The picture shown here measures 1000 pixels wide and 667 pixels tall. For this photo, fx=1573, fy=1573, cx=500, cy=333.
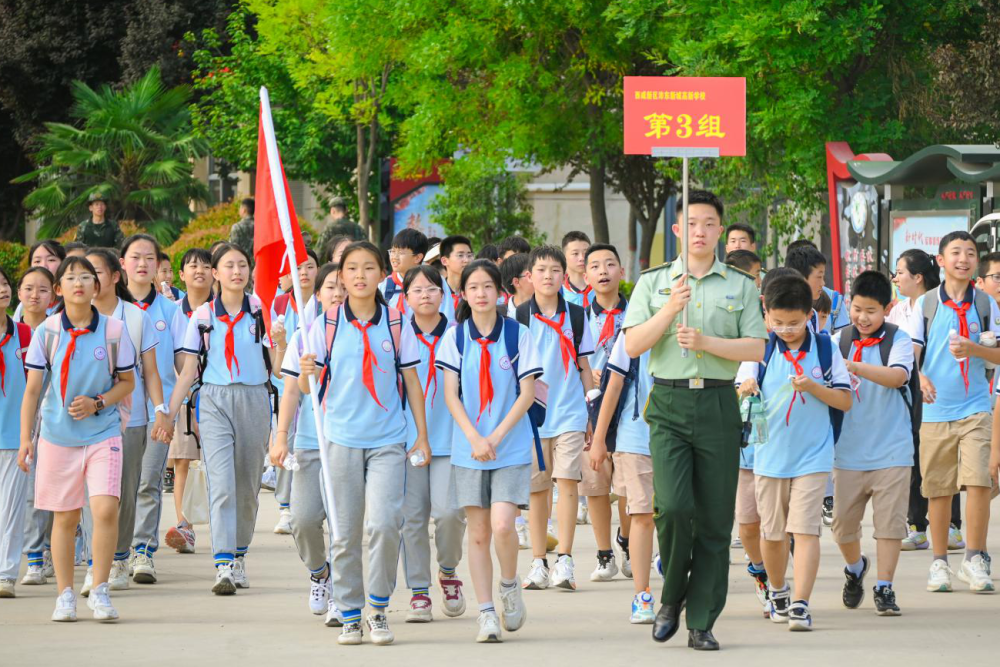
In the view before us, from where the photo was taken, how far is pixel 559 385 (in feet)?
30.2

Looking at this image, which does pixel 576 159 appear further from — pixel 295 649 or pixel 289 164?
pixel 295 649

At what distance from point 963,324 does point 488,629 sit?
139 inches

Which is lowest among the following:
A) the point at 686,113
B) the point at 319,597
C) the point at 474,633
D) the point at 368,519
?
the point at 474,633

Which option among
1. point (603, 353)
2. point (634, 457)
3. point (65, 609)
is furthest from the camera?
point (603, 353)

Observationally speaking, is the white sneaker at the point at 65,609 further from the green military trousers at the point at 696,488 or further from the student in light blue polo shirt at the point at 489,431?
the green military trousers at the point at 696,488

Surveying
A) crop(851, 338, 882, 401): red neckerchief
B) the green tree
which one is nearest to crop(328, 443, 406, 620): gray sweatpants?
crop(851, 338, 882, 401): red neckerchief

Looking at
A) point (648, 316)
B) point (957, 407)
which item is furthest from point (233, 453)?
point (957, 407)

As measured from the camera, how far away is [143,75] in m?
34.5

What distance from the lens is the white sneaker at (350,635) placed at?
7.29 metres

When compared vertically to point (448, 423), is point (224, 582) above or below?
below

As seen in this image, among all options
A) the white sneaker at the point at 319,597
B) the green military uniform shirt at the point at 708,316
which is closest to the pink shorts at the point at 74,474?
the white sneaker at the point at 319,597

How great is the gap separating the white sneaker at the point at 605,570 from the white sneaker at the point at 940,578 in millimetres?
1787

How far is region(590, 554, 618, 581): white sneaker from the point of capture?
9.16 m

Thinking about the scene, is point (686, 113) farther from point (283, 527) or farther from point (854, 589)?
point (283, 527)
